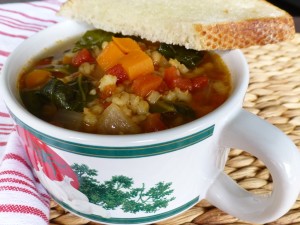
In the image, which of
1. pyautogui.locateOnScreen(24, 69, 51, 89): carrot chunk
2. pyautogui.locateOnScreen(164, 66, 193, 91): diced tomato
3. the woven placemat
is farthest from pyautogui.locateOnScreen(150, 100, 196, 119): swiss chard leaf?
pyautogui.locateOnScreen(24, 69, 51, 89): carrot chunk

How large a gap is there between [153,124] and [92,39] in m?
0.69

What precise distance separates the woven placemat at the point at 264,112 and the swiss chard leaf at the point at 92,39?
69cm

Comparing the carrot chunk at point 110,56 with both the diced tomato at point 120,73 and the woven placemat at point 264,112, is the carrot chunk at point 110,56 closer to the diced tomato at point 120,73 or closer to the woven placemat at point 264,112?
the diced tomato at point 120,73

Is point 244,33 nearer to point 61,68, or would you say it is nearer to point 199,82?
point 199,82

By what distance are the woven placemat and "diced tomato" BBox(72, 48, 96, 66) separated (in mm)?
562

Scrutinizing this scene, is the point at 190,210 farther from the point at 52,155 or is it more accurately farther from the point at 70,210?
the point at 52,155

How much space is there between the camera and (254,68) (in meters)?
2.26

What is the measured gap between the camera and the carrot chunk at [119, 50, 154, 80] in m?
1.44

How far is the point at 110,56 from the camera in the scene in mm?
1555

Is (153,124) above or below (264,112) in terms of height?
above

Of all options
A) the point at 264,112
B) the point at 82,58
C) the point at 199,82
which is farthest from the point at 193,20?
the point at 264,112

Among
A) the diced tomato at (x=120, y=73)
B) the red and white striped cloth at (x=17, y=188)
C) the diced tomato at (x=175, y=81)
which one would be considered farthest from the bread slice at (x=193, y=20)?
the red and white striped cloth at (x=17, y=188)

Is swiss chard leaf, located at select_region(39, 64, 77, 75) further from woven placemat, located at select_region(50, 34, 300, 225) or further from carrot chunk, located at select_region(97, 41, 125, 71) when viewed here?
woven placemat, located at select_region(50, 34, 300, 225)

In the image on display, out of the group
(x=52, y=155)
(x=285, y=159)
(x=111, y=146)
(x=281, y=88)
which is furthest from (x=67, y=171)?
(x=281, y=88)
